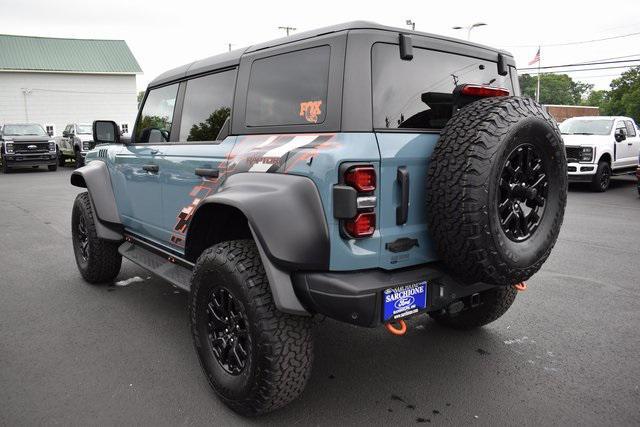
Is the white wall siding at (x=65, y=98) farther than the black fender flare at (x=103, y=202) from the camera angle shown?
Yes

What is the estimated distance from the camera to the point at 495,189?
2.26 m

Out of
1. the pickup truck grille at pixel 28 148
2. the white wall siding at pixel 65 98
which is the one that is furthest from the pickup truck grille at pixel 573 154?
the white wall siding at pixel 65 98

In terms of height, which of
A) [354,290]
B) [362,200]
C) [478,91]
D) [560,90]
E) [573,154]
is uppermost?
[560,90]

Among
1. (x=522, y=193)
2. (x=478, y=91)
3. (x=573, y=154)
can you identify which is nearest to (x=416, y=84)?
(x=478, y=91)

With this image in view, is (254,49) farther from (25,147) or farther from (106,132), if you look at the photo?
(25,147)

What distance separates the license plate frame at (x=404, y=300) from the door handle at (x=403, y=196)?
313 mm

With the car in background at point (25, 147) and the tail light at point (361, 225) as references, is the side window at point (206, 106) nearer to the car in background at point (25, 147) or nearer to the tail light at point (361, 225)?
the tail light at point (361, 225)

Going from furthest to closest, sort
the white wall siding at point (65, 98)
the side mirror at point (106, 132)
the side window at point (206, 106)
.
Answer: the white wall siding at point (65, 98), the side mirror at point (106, 132), the side window at point (206, 106)

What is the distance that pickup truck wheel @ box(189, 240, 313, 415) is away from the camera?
242 centimetres

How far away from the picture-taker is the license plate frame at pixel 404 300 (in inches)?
90.8

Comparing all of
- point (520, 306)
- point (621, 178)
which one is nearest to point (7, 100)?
point (621, 178)

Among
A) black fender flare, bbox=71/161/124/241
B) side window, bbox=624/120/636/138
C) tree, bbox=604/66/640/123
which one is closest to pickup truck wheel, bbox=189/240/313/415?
black fender flare, bbox=71/161/124/241

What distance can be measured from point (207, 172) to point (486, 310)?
2123 millimetres

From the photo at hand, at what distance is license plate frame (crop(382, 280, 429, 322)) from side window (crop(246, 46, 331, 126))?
90 cm
